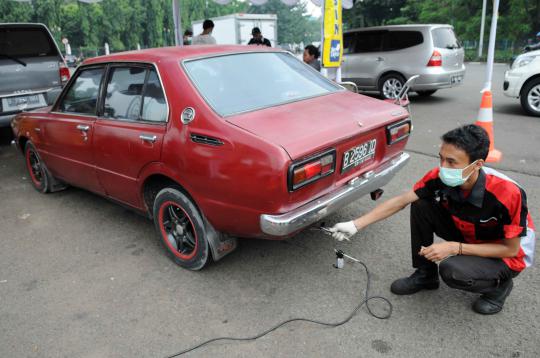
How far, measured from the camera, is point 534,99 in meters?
7.95

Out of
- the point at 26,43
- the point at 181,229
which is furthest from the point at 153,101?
the point at 26,43

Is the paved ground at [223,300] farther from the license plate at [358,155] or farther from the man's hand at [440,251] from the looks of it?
the license plate at [358,155]

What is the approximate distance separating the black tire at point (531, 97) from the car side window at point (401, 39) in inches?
101

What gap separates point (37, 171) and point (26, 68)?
262cm

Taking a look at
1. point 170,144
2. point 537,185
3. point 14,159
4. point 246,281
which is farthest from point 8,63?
point 537,185

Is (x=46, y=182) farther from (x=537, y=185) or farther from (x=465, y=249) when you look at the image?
(x=537, y=185)

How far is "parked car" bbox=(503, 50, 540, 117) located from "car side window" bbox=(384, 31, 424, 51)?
223 cm

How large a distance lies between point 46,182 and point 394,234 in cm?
397

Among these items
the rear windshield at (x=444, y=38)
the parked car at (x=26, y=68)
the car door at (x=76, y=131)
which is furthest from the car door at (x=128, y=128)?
the rear windshield at (x=444, y=38)

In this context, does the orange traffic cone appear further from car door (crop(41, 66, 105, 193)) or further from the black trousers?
car door (crop(41, 66, 105, 193))

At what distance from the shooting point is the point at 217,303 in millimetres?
2861

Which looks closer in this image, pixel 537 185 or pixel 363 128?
pixel 363 128

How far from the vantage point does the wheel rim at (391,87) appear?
32.9 feet

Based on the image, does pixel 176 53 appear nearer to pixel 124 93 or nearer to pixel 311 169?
pixel 124 93
